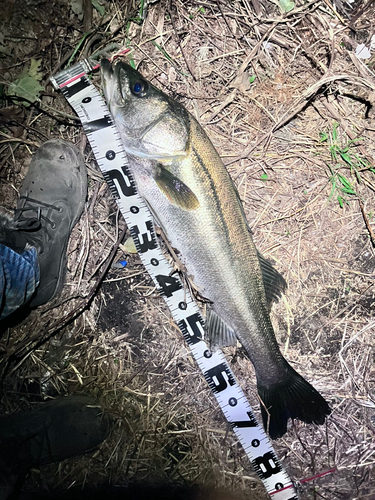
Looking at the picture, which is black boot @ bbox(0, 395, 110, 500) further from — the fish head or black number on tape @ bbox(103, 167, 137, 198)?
the fish head

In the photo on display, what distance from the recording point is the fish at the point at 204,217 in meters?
2.49

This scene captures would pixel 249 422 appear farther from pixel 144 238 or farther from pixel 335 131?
pixel 335 131

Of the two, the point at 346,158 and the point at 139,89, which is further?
the point at 346,158

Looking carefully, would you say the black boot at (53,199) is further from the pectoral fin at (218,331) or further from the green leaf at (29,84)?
the pectoral fin at (218,331)

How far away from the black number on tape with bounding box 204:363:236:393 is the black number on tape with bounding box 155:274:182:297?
75 cm

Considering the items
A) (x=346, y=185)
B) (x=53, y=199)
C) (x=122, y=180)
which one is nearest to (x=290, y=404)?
(x=346, y=185)

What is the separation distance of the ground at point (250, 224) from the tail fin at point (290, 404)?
23cm

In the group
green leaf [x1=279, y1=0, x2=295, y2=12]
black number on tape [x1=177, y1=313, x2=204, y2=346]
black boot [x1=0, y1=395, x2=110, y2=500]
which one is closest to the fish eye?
green leaf [x1=279, y1=0, x2=295, y2=12]

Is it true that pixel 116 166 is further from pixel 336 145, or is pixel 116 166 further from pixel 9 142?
pixel 336 145

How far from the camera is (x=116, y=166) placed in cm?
290

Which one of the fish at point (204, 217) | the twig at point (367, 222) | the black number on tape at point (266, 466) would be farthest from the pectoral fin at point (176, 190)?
the black number on tape at point (266, 466)

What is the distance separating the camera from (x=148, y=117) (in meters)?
2.51

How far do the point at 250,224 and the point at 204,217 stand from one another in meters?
0.73

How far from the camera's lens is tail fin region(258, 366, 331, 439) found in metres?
2.81
